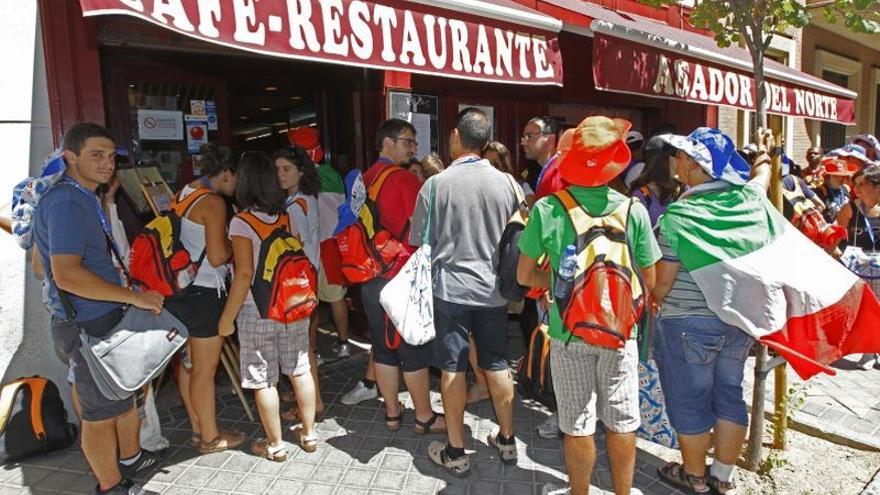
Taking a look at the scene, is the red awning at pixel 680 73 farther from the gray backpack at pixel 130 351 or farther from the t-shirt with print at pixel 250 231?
the gray backpack at pixel 130 351

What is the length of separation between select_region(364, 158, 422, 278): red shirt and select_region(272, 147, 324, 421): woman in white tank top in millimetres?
693

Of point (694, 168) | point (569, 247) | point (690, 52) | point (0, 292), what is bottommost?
point (0, 292)

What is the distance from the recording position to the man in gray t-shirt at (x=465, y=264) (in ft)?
9.89

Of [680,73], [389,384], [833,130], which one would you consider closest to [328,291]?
[389,384]

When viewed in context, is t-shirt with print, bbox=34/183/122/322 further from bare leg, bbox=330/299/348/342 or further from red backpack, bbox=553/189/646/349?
bare leg, bbox=330/299/348/342

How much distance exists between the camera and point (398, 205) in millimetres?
3463

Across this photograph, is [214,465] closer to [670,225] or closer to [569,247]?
[569,247]

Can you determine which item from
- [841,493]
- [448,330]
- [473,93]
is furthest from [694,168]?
[473,93]

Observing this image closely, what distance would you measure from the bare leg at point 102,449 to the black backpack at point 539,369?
2.18 metres

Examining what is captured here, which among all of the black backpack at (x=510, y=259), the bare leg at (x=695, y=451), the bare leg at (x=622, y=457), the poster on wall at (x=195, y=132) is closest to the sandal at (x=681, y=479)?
the bare leg at (x=695, y=451)

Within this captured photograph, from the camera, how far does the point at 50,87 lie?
3621 millimetres

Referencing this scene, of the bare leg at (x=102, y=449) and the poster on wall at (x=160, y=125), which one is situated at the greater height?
the poster on wall at (x=160, y=125)

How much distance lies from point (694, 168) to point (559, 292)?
88 cm

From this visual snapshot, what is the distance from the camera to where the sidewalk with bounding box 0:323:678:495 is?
3.09 meters
